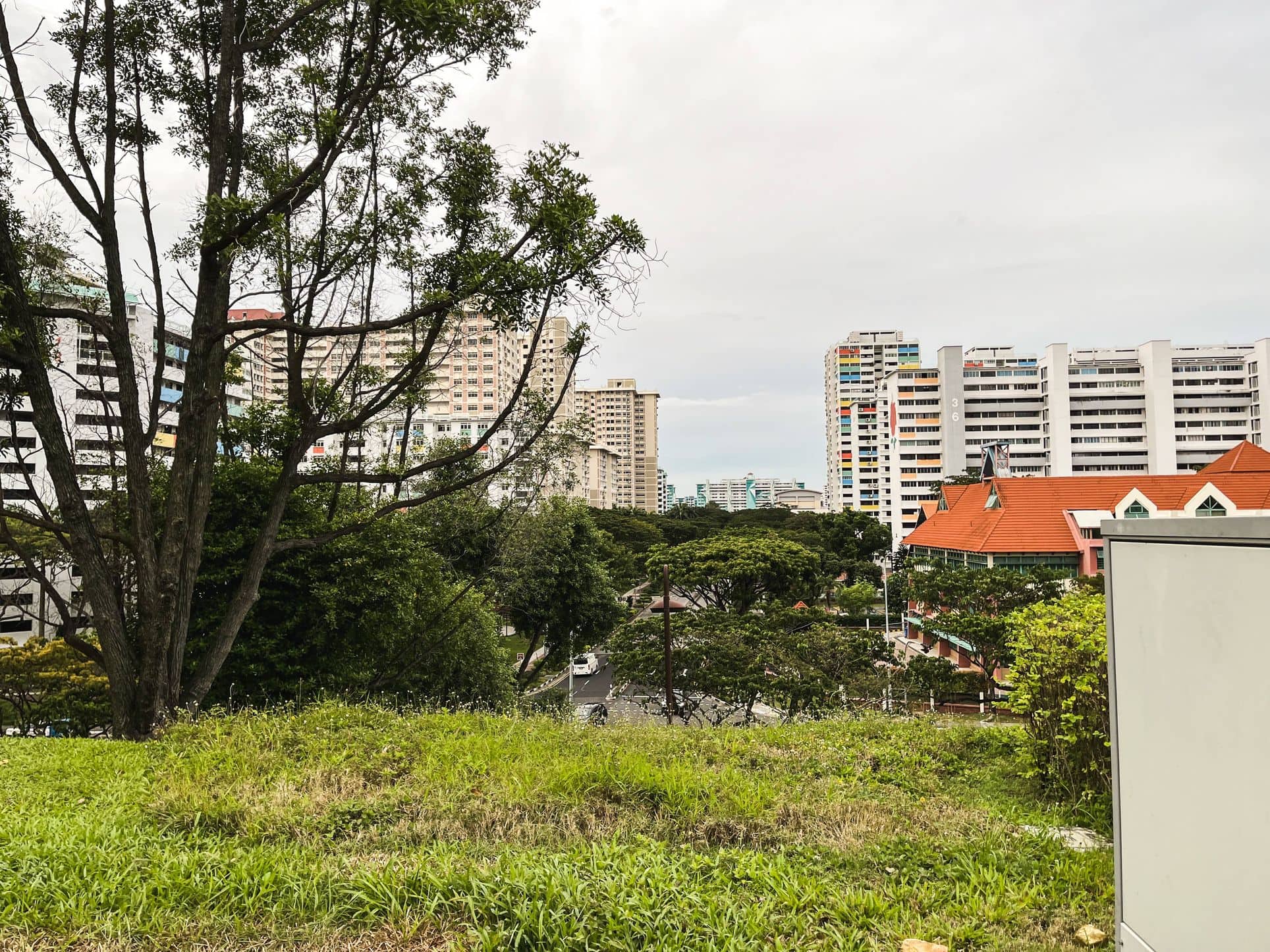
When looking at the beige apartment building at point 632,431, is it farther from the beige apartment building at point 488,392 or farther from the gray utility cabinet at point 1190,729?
the gray utility cabinet at point 1190,729

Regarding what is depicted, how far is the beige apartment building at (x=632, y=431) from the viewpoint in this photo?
133 meters

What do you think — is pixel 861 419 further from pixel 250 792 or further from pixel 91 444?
pixel 250 792

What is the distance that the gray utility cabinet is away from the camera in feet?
6.37

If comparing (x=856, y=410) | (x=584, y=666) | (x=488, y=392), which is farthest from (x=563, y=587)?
(x=856, y=410)

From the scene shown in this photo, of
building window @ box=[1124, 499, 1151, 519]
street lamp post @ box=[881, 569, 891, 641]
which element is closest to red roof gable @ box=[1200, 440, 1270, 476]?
building window @ box=[1124, 499, 1151, 519]

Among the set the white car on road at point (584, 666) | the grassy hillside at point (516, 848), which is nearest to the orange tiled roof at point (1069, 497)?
the white car on road at point (584, 666)

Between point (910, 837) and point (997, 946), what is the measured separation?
1106 mm

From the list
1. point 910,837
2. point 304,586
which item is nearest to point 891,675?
point 304,586

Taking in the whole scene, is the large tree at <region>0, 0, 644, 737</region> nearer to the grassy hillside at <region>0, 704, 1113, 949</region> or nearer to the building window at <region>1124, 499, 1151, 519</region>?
the grassy hillside at <region>0, 704, 1113, 949</region>

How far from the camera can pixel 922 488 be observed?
7062 cm

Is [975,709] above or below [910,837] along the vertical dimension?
below

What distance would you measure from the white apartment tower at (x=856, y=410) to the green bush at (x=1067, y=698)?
3130 inches

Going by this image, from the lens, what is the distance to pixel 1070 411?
6625cm

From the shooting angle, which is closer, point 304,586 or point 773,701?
point 304,586
